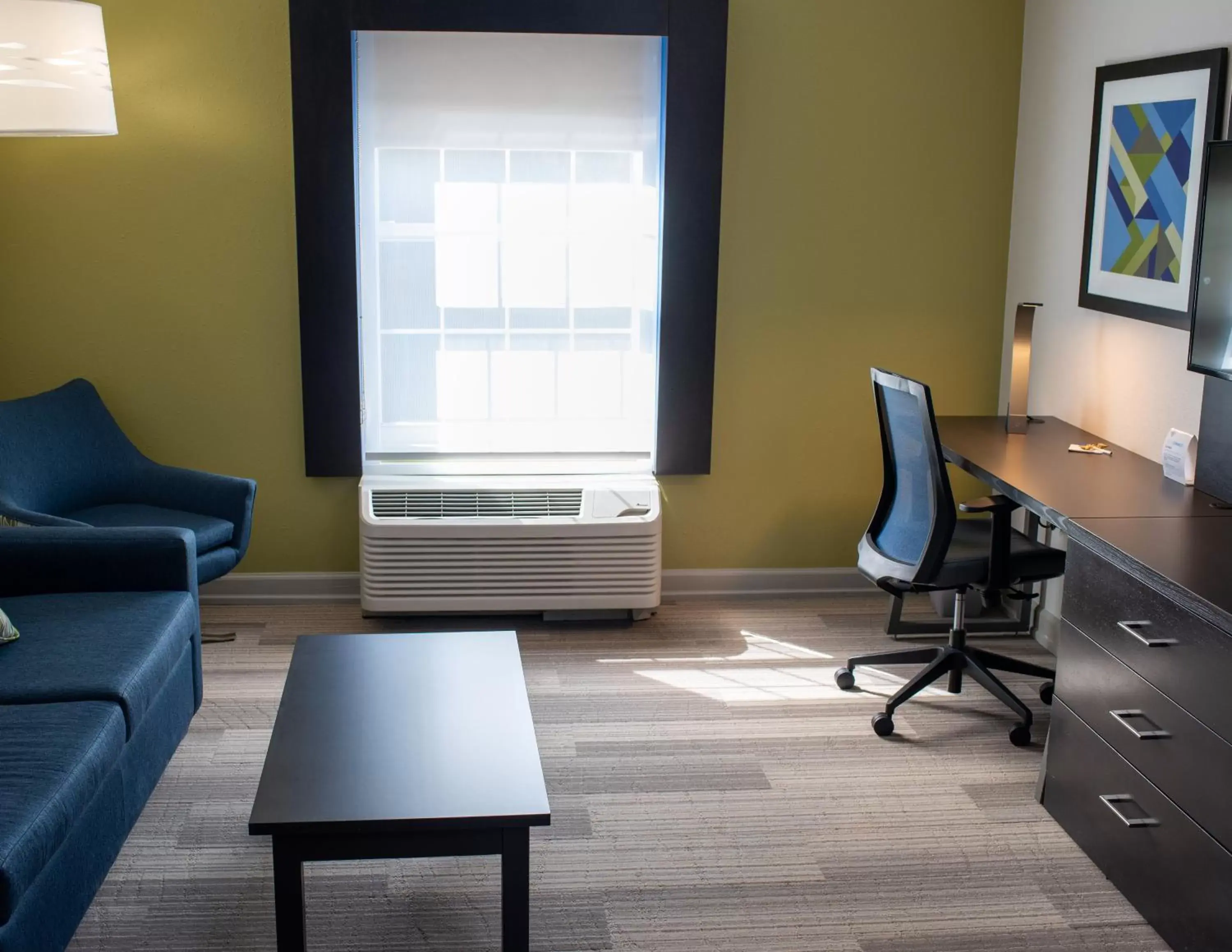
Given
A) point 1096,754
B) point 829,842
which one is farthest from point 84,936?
point 1096,754

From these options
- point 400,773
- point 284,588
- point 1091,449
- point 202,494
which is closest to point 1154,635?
point 1091,449

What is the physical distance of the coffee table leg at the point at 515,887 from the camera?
2295mm

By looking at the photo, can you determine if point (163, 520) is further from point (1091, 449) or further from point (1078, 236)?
point (1078, 236)

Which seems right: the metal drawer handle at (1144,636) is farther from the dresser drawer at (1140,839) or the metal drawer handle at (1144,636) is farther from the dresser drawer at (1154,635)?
the dresser drawer at (1140,839)

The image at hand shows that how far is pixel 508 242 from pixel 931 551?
1.92m

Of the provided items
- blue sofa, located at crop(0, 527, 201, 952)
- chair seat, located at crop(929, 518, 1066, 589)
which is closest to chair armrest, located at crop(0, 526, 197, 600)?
blue sofa, located at crop(0, 527, 201, 952)

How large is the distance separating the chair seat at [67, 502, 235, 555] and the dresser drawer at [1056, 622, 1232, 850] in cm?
254

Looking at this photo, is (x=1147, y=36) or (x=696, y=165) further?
(x=696, y=165)

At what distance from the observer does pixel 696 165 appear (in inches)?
176

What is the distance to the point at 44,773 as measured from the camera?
93.6 inches

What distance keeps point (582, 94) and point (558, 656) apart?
1.93 meters

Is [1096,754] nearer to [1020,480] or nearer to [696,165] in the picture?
[1020,480]

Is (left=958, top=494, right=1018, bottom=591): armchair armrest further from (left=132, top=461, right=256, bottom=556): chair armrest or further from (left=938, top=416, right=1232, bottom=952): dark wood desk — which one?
(left=132, top=461, right=256, bottom=556): chair armrest

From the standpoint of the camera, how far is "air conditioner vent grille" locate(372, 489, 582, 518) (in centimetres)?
445
